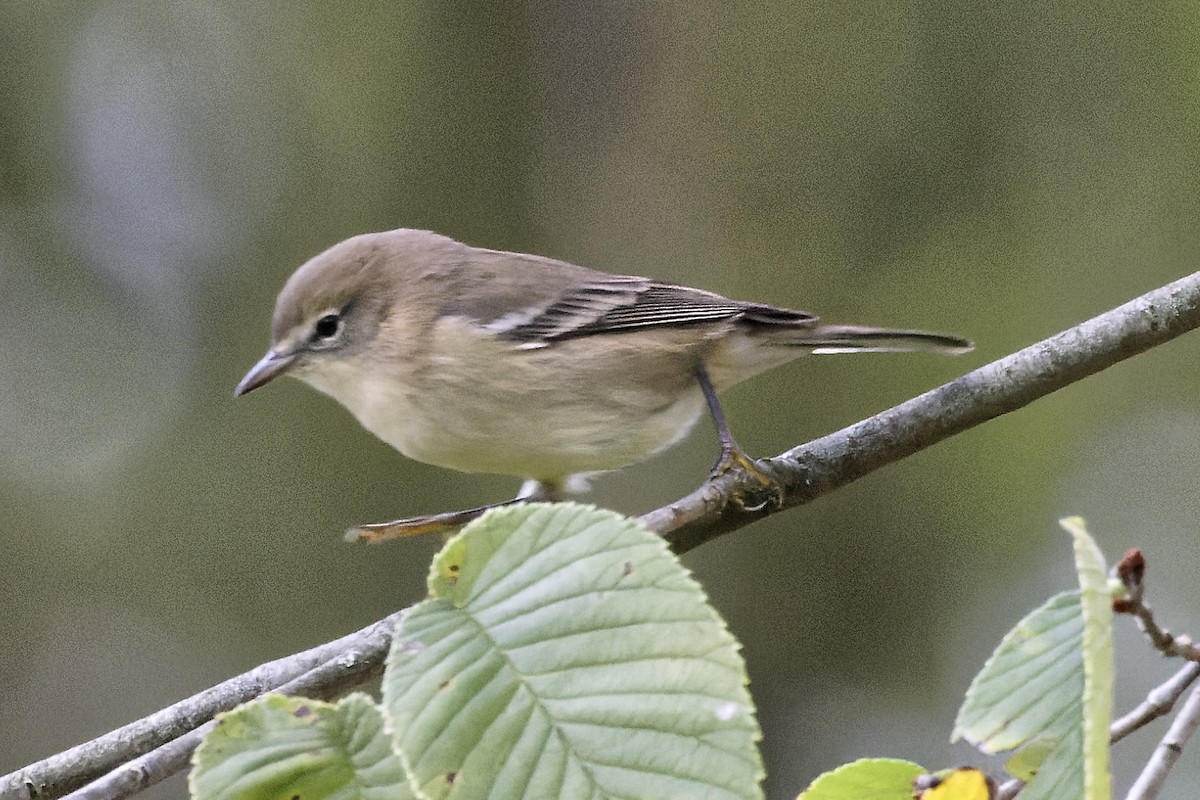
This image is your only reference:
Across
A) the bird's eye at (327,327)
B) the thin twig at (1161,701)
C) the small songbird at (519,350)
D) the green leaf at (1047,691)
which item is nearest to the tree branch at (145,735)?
the green leaf at (1047,691)

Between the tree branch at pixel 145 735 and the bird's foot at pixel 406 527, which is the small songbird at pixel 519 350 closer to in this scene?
the bird's foot at pixel 406 527

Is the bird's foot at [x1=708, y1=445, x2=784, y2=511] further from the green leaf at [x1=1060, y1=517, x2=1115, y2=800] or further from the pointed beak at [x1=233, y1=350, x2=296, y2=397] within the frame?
the pointed beak at [x1=233, y1=350, x2=296, y2=397]

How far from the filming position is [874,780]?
4.14 feet

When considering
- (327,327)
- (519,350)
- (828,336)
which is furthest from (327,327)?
(828,336)

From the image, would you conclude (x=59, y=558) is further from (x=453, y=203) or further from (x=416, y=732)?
(x=416, y=732)

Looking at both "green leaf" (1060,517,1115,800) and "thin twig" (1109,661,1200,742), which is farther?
"thin twig" (1109,661,1200,742)

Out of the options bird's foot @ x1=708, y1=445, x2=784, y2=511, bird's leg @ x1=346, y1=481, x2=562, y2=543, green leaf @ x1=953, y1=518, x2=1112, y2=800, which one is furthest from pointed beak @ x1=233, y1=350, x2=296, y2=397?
green leaf @ x1=953, y1=518, x2=1112, y2=800

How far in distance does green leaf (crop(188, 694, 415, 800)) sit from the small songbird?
1487 millimetres

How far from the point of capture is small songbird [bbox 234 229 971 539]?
2.68m

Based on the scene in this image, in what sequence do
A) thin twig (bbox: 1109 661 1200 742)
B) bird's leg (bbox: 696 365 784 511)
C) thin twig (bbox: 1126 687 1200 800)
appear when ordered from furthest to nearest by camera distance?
bird's leg (bbox: 696 365 784 511) → thin twig (bbox: 1109 661 1200 742) → thin twig (bbox: 1126 687 1200 800)

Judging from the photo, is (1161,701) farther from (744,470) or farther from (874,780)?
(744,470)

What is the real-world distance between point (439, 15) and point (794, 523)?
329 cm

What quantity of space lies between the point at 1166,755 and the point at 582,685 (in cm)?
77

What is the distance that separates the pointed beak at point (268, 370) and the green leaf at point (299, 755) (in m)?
1.71
